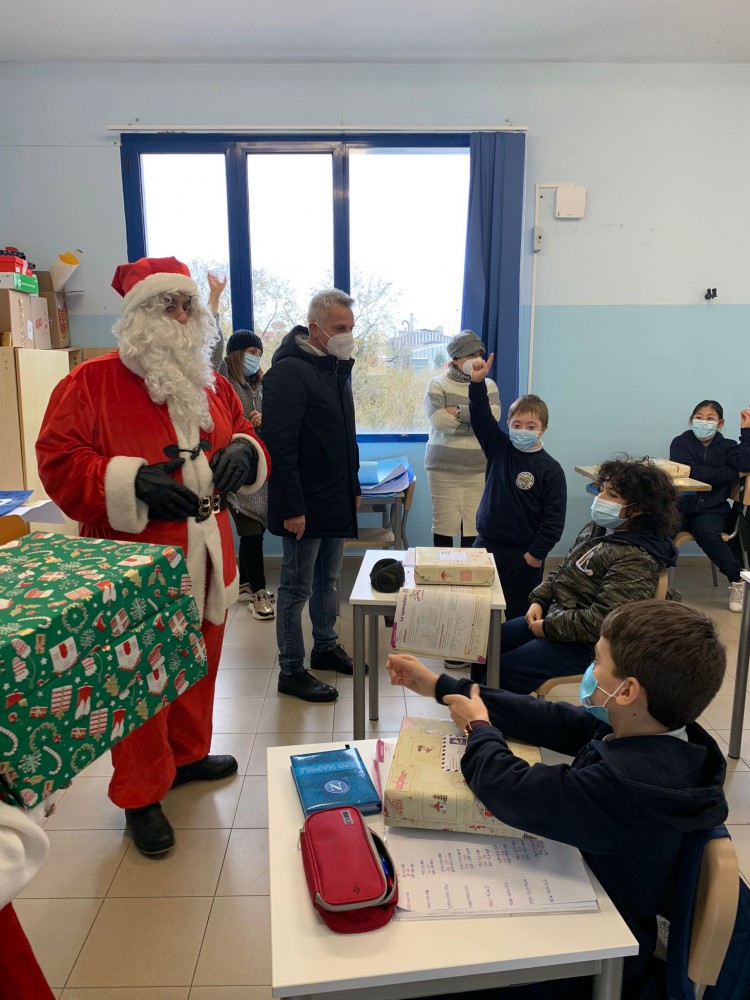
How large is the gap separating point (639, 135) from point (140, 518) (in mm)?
4098

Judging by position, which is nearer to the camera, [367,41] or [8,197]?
[367,41]

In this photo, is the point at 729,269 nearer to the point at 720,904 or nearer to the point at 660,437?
the point at 660,437

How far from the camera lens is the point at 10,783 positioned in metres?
0.94

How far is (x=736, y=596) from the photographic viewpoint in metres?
4.16

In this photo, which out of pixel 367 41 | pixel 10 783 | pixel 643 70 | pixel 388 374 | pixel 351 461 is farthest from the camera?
pixel 388 374

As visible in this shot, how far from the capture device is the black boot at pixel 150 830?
2043mm

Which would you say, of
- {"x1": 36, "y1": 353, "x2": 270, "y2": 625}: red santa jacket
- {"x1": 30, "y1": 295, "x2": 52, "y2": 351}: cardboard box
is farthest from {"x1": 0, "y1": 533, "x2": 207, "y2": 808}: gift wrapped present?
{"x1": 30, "y1": 295, "x2": 52, "y2": 351}: cardboard box

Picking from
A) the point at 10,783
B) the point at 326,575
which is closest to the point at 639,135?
the point at 326,575

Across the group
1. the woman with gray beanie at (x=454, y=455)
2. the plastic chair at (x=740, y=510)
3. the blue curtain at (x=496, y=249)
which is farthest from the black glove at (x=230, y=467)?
the plastic chair at (x=740, y=510)

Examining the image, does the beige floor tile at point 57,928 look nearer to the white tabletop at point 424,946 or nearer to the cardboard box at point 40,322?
the white tabletop at point 424,946

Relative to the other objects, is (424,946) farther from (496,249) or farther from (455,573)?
(496,249)

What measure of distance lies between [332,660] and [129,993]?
1.72 metres

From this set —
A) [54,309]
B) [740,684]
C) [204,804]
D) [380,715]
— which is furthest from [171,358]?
[54,309]

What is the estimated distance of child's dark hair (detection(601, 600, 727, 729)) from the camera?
44.8 inches
